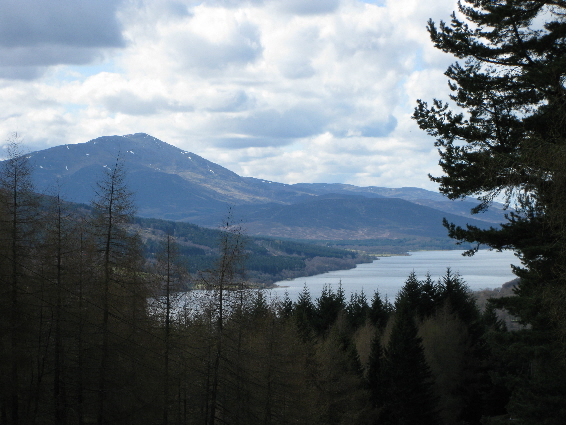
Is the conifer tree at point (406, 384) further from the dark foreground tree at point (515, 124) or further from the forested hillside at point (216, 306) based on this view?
the dark foreground tree at point (515, 124)

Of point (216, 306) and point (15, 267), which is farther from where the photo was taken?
point (216, 306)

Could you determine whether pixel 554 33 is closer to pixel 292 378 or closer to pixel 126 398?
pixel 292 378

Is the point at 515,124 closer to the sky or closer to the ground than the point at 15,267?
closer to the sky

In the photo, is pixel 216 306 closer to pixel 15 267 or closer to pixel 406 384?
pixel 15 267

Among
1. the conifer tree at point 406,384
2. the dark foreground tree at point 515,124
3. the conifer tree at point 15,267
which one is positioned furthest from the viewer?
the conifer tree at point 406,384

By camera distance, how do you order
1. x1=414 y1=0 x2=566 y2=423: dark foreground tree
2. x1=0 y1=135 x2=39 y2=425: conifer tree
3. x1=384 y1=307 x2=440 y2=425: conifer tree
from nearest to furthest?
x1=414 y1=0 x2=566 y2=423: dark foreground tree
x1=0 y1=135 x2=39 y2=425: conifer tree
x1=384 y1=307 x2=440 y2=425: conifer tree

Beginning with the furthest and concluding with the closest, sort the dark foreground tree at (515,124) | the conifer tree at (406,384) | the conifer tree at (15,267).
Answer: the conifer tree at (406,384) → the conifer tree at (15,267) → the dark foreground tree at (515,124)

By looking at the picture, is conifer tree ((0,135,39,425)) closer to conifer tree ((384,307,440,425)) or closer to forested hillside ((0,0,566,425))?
forested hillside ((0,0,566,425))

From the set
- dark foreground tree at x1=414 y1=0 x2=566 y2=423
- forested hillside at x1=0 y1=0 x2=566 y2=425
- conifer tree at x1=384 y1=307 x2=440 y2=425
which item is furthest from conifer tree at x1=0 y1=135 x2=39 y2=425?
conifer tree at x1=384 y1=307 x2=440 y2=425

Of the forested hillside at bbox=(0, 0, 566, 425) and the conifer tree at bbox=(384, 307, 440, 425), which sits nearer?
the forested hillside at bbox=(0, 0, 566, 425)

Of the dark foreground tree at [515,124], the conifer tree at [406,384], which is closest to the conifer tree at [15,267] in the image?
the dark foreground tree at [515,124]

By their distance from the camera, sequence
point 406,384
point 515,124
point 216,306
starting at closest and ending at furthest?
point 515,124 → point 216,306 → point 406,384

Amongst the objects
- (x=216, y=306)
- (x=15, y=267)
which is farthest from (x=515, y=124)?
(x=15, y=267)

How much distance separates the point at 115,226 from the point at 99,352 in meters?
4.08
